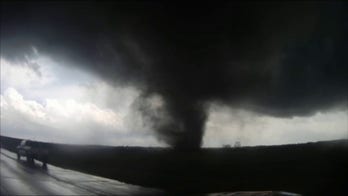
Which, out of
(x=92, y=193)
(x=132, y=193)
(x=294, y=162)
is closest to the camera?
(x=92, y=193)

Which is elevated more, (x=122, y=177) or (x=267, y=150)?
(x=267, y=150)

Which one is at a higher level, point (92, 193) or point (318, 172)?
point (318, 172)

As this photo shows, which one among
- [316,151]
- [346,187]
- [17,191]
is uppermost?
[316,151]

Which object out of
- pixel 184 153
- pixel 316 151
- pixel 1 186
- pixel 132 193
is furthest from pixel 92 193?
pixel 184 153

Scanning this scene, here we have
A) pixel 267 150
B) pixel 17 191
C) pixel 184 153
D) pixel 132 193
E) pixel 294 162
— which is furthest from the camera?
pixel 184 153

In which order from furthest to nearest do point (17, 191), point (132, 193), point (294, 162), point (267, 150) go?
point (267, 150)
point (294, 162)
point (132, 193)
point (17, 191)

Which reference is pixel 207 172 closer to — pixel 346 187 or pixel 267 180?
pixel 267 180

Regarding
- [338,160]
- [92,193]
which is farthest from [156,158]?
[92,193]

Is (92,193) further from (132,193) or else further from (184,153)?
(184,153)

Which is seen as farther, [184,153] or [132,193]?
[184,153]
